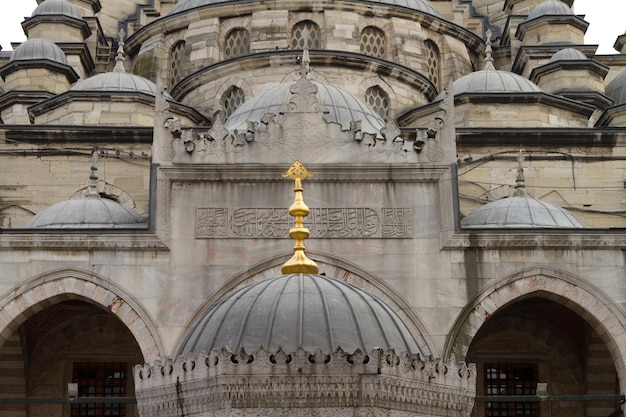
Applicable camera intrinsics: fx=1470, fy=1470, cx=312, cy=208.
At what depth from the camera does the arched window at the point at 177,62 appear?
3800 centimetres

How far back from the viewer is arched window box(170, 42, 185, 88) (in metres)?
38.0

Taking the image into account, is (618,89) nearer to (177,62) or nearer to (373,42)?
(373,42)

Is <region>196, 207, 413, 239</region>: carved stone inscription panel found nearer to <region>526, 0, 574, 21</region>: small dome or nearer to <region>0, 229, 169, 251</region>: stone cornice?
<region>0, 229, 169, 251</region>: stone cornice

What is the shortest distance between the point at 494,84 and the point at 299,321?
23076 millimetres

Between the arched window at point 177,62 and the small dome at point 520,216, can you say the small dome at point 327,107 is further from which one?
the arched window at point 177,62

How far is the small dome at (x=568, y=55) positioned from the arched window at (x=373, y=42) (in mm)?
4310

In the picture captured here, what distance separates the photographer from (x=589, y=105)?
3497 centimetres

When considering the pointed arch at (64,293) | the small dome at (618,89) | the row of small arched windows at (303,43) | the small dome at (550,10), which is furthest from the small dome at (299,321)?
the small dome at (550,10)

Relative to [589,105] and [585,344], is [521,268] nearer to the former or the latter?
[585,344]

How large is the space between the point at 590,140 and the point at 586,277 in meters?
7.55

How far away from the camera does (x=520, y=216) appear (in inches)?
1075

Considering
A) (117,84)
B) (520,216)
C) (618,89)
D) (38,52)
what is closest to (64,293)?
(520,216)

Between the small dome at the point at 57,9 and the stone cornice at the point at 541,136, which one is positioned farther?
the small dome at the point at 57,9

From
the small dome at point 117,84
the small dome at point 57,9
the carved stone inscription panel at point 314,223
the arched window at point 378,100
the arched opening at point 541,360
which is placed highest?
the small dome at point 57,9
